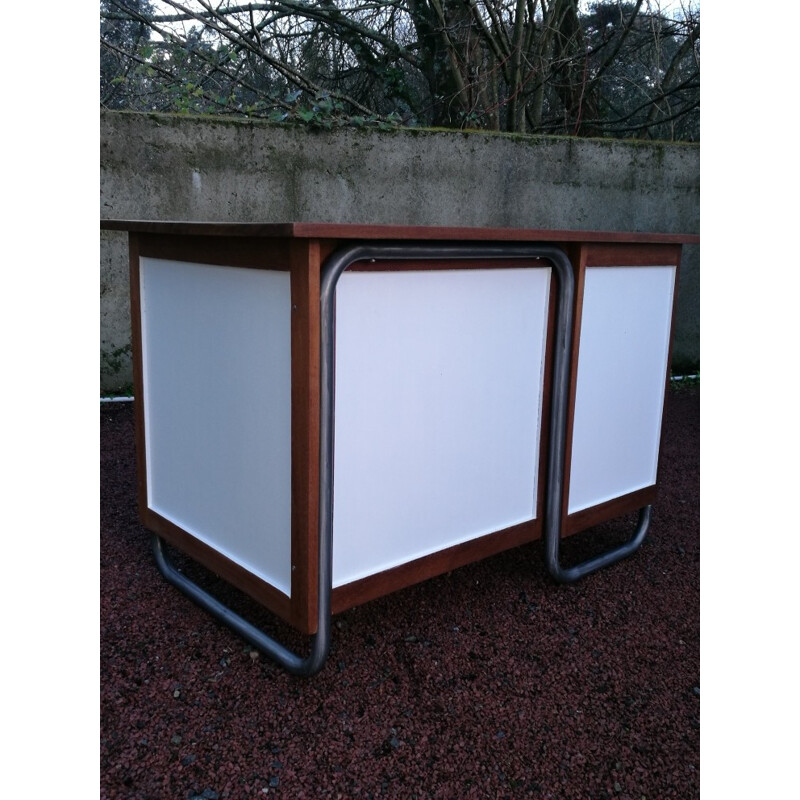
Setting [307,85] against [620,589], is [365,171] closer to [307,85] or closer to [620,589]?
[307,85]

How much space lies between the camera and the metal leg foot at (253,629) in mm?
1939

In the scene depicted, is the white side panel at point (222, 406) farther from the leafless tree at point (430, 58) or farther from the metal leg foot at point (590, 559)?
the leafless tree at point (430, 58)

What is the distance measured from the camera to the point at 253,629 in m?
2.15

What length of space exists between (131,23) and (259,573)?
547 centimetres

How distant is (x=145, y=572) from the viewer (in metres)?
2.59

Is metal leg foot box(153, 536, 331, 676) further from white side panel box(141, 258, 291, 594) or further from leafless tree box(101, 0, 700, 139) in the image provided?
leafless tree box(101, 0, 700, 139)

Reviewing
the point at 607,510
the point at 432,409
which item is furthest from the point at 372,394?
the point at 607,510

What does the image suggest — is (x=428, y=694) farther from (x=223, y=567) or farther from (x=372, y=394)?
(x=372, y=394)

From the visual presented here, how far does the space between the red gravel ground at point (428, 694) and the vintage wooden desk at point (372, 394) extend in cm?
13

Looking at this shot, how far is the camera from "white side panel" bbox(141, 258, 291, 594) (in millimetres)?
1868

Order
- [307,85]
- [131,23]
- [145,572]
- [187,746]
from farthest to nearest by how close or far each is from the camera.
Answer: [131,23] → [307,85] → [145,572] → [187,746]

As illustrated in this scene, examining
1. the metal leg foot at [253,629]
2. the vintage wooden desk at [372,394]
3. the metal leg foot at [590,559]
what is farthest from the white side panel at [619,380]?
the metal leg foot at [253,629]

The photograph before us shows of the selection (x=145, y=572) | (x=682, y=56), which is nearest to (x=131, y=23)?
(x=682, y=56)

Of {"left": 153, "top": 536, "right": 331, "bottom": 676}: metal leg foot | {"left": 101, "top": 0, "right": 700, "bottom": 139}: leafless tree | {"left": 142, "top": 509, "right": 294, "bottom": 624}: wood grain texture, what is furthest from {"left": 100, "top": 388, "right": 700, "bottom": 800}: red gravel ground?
{"left": 101, "top": 0, "right": 700, "bottom": 139}: leafless tree
